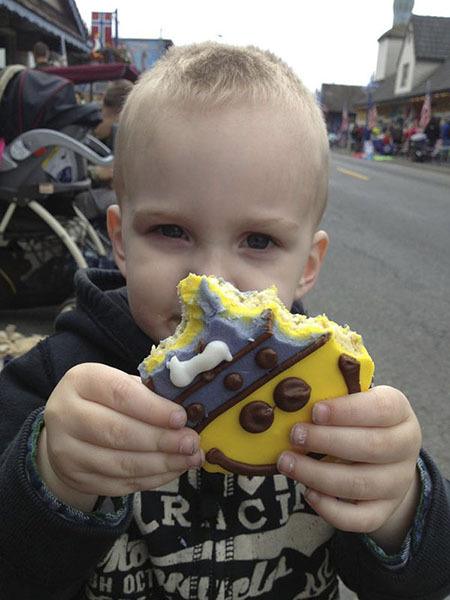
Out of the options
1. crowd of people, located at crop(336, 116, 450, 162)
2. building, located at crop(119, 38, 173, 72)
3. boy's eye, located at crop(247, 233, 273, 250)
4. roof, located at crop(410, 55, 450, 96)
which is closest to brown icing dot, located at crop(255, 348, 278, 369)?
boy's eye, located at crop(247, 233, 273, 250)

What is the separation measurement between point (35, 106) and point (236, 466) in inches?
131

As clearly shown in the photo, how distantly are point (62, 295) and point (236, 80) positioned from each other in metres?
2.98

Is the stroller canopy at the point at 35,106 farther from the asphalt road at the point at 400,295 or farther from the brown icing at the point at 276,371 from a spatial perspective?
the brown icing at the point at 276,371

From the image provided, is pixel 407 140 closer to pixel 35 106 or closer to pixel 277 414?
pixel 35 106

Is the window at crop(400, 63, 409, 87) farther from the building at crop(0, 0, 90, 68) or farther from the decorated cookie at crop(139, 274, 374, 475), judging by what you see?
the decorated cookie at crop(139, 274, 374, 475)

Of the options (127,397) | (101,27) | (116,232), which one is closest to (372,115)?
(101,27)

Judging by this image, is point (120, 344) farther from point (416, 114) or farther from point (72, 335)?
point (416, 114)

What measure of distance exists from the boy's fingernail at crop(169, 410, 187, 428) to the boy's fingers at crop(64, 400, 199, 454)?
0.06 feet

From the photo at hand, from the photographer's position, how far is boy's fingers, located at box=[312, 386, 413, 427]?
0.94 meters

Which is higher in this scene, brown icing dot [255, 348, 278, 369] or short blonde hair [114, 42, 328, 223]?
short blonde hair [114, 42, 328, 223]

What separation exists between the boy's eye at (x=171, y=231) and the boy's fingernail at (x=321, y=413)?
40 cm

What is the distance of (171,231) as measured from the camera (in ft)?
3.81

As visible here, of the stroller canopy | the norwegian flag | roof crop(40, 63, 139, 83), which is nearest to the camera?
the stroller canopy

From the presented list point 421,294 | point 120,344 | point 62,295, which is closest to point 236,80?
point 120,344
